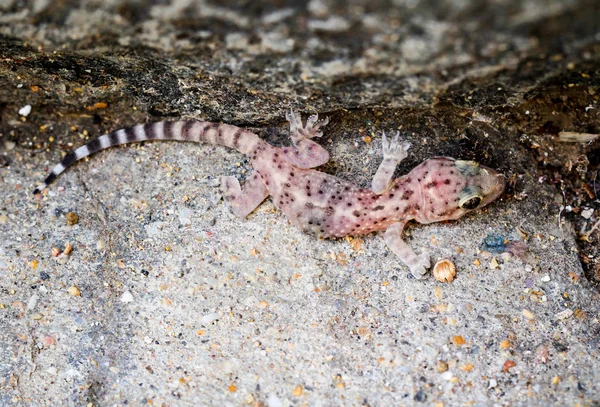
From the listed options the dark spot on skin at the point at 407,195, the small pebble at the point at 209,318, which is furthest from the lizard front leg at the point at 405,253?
the small pebble at the point at 209,318

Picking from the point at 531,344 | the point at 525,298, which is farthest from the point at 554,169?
the point at 531,344

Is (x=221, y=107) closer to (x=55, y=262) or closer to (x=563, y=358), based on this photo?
(x=55, y=262)

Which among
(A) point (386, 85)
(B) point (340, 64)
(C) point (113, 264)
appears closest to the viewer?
(B) point (340, 64)

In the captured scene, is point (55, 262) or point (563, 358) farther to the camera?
point (55, 262)

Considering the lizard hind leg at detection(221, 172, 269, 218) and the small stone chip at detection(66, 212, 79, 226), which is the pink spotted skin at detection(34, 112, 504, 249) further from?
the small stone chip at detection(66, 212, 79, 226)

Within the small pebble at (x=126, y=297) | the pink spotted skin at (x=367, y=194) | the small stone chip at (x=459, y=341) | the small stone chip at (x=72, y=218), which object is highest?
the pink spotted skin at (x=367, y=194)

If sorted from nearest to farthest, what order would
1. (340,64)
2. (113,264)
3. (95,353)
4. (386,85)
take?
1. (340,64)
2. (386,85)
3. (95,353)
4. (113,264)

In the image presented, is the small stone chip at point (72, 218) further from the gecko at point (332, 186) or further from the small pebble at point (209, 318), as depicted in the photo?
the small pebble at point (209, 318)

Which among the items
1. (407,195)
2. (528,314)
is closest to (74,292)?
(407,195)
